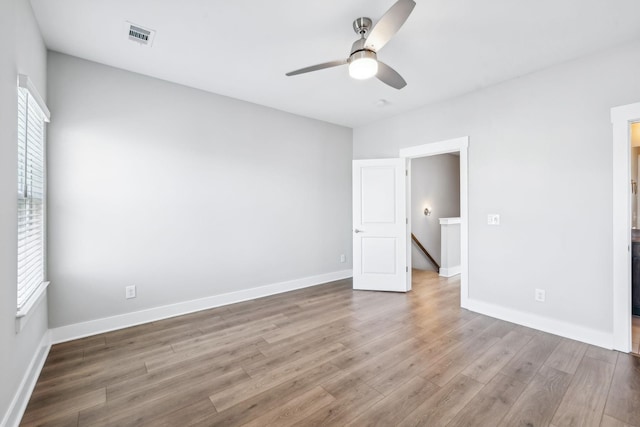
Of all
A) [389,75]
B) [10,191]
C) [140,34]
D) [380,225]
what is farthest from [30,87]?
[380,225]

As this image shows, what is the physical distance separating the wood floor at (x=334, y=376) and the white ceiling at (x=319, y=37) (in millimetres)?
2651

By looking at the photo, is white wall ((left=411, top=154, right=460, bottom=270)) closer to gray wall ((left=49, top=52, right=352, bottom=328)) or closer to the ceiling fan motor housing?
gray wall ((left=49, top=52, right=352, bottom=328))

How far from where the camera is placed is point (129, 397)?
6.20 ft

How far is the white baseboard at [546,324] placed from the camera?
100 inches

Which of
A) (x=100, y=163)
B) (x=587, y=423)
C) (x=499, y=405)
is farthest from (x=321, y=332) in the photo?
(x=100, y=163)

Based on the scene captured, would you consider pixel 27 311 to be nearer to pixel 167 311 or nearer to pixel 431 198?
pixel 167 311

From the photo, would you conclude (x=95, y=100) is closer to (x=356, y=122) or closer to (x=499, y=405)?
(x=356, y=122)

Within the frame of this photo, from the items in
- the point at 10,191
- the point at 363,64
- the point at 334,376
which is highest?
the point at 363,64

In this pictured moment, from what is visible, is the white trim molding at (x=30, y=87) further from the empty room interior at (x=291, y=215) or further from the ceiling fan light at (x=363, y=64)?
the ceiling fan light at (x=363, y=64)

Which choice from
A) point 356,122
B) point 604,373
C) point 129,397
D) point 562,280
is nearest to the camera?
point 129,397

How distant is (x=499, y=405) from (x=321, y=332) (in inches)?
60.4

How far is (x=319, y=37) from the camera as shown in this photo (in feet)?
7.82

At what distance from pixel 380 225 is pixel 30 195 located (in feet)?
12.5

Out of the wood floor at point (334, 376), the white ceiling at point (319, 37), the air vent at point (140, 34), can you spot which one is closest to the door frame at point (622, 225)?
the wood floor at point (334, 376)
